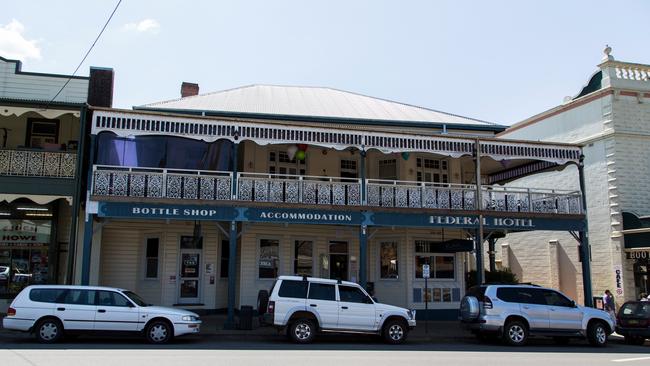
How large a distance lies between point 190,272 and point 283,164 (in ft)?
17.8

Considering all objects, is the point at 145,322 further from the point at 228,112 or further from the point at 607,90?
the point at 607,90

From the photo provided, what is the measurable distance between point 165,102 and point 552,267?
65.6ft

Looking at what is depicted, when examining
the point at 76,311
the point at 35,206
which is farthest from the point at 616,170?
the point at 35,206

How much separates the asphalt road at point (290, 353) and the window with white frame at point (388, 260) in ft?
20.7

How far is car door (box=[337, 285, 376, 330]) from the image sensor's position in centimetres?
1458

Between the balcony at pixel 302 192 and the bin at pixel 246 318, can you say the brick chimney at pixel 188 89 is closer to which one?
the balcony at pixel 302 192

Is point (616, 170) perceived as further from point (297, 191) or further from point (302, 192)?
point (297, 191)

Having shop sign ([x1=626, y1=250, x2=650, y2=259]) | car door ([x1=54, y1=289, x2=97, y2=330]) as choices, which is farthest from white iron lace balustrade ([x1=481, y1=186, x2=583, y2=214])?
A: car door ([x1=54, y1=289, x2=97, y2=330])

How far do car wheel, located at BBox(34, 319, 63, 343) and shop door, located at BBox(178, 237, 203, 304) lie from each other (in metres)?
7.34

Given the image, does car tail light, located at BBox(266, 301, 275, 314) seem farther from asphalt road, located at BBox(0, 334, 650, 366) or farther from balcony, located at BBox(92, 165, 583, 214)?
balcony, located at BBox(92, 165, 583, 214)

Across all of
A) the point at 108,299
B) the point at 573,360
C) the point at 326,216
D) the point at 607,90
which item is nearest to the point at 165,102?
A: the point at 326,216

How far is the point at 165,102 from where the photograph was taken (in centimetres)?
2258

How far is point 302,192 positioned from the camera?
61.2ft

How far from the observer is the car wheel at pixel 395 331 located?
14.8 m
